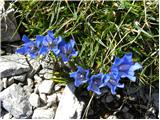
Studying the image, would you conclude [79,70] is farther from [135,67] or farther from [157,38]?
[157,38]

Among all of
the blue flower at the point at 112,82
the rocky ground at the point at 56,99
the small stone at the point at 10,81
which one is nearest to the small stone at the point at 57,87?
the rocky ground at the point at 56,99

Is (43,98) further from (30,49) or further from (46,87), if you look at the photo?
(30,49)

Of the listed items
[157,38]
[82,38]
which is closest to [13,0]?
[82,38]

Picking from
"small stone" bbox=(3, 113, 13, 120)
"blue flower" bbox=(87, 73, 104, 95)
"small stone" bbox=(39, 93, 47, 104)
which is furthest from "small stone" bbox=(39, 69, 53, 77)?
"blue flower" bbox=(87, 73, 104, 95)

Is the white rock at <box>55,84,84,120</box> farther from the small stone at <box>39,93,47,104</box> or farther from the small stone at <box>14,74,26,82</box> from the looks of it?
the small stone at <box>14,74,26,82</box>

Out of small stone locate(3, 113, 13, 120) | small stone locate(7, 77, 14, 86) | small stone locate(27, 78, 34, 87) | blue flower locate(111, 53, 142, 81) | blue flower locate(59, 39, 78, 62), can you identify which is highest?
blue flower locate(59, 39, 78, 62)

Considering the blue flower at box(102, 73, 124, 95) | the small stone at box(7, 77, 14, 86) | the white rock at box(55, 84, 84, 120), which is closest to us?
the blue flower at box(102, 73, 124, 95)

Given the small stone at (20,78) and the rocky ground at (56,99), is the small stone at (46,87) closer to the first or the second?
the rocky ground at (56,99)
